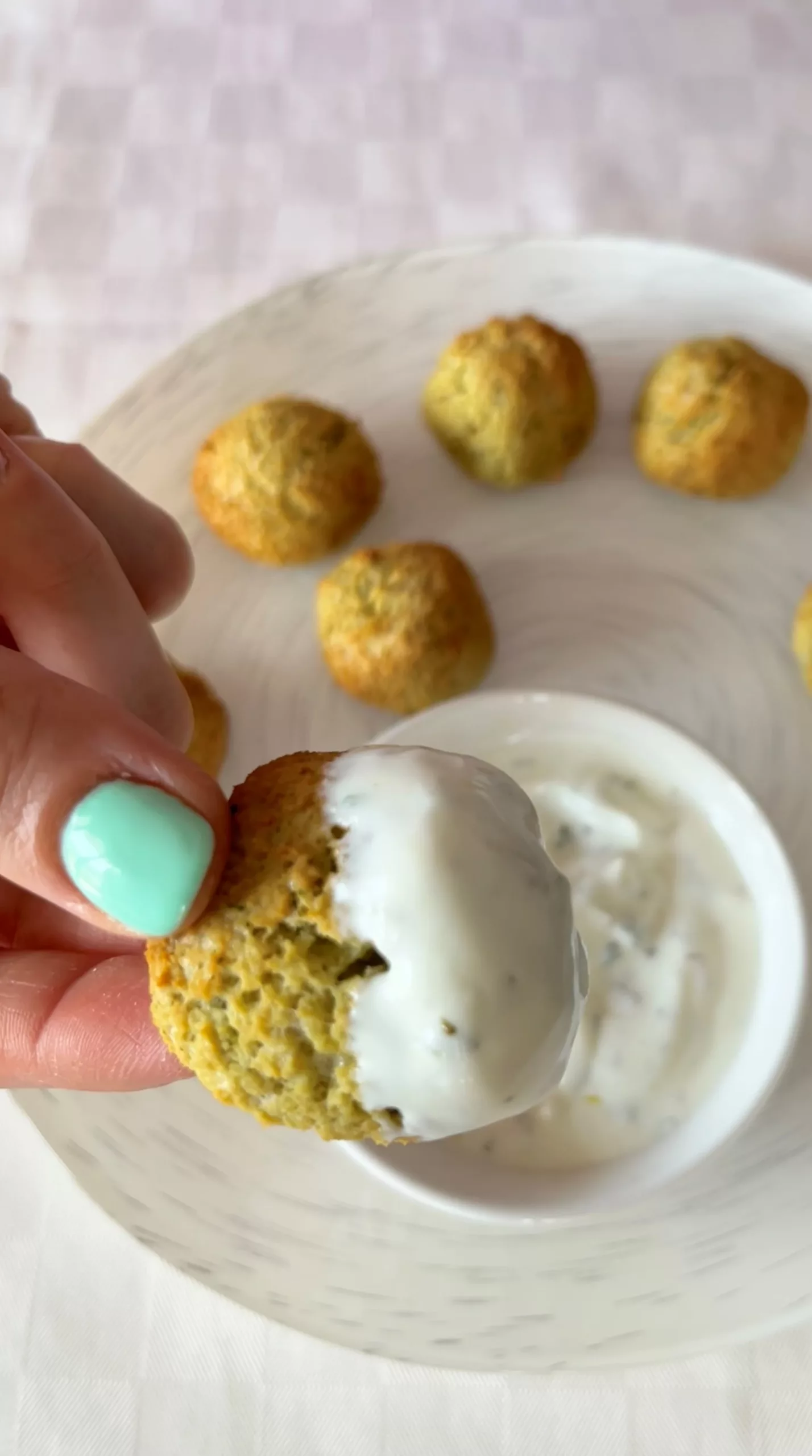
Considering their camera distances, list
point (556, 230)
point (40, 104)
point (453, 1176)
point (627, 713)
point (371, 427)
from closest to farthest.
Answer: point (453, 1176), point (627, 713), point (371, 427), point (556, 230), point (40, 104)

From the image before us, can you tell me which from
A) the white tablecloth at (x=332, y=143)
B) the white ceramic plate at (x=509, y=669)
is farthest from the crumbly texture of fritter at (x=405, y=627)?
the white tablecloth at (x=332, y=143)

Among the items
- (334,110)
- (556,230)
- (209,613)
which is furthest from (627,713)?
(334,110)

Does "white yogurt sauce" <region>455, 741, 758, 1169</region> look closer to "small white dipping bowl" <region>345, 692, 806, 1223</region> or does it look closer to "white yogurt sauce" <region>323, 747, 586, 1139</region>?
"small white dipping bowl" <region>345, 692, 806, 1223</region>

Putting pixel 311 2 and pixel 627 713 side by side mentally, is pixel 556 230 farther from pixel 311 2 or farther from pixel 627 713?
pixel 627 713

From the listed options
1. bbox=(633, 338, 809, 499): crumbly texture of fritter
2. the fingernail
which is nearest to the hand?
the fingernail

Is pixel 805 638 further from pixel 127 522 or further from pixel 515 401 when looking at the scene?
pixel 127 522
